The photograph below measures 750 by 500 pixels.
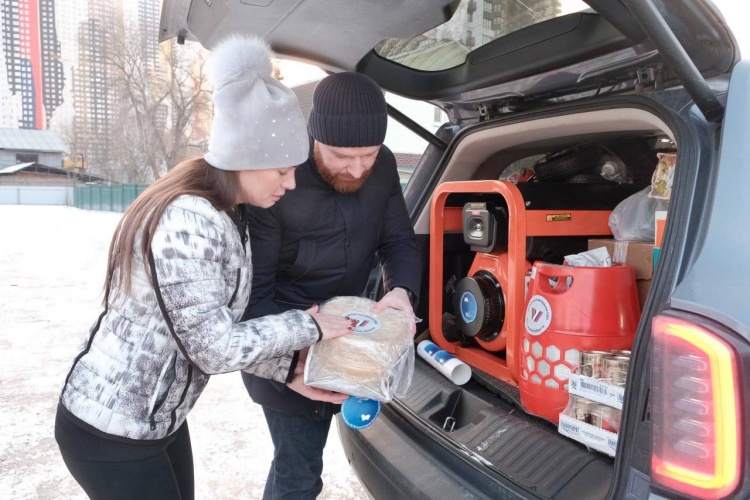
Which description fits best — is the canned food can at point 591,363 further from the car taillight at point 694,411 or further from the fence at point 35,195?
the fence at point 35,195

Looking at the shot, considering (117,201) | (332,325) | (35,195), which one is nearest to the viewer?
(332,325)

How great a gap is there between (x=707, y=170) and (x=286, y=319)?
101cm

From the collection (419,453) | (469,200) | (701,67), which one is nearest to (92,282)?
(469,200)

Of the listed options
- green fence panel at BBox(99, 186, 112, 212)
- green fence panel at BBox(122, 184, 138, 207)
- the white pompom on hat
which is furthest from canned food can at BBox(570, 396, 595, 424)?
green fence panel at BBox(99, 186, 112, 212)

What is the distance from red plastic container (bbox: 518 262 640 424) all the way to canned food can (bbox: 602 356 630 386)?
0.58 feet

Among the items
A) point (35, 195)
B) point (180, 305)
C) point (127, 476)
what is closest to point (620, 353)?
point (180, 305)

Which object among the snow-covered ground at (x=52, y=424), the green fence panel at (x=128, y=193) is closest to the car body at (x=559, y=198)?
the snow-covered ground at (x=52, y=424)

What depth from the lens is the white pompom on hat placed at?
1311mm

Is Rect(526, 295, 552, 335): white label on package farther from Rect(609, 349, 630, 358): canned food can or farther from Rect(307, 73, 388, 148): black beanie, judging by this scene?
Rect(307, 73, 388, 148): black beanie

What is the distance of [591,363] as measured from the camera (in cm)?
169

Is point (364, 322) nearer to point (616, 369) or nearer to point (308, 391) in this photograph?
point (308, 391)

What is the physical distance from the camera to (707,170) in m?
1.24

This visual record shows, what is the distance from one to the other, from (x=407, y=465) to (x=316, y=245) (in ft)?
2.31

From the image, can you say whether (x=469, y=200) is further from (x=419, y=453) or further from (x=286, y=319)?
(x=286, y=319)
